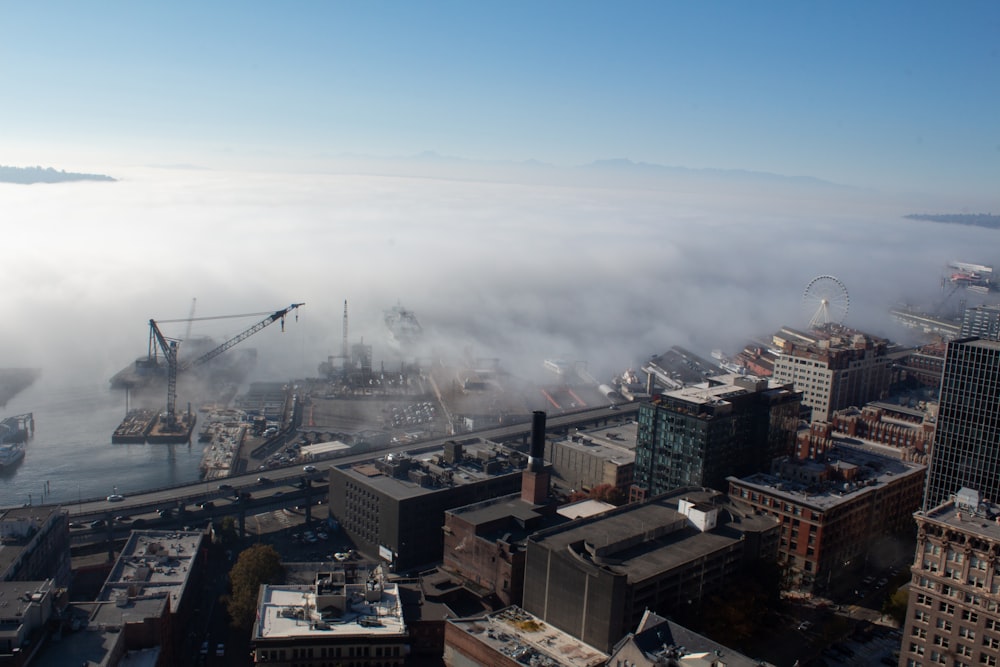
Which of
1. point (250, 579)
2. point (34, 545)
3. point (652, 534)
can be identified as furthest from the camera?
point (250, 579)

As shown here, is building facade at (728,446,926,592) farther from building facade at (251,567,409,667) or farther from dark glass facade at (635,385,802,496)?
building facade at (251,567,409,667)

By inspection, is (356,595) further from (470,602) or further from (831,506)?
(831,506)

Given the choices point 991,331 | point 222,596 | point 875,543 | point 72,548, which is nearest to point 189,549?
point 222,596

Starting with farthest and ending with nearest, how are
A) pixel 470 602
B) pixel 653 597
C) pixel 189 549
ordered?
pixel 189 549 < pixel 470 602 < pixel 653 597

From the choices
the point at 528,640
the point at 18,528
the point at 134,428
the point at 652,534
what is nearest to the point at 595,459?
the point at 652,534

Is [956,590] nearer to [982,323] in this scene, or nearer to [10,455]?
[10,455]

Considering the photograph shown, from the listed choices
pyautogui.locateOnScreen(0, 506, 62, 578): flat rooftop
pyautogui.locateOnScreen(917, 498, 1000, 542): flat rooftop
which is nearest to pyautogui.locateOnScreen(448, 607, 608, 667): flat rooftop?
pyautogui.locateOnScreen(917, 498, 1000, 542): flat rooftop

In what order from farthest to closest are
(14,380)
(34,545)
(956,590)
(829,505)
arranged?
(14,380) → (829,505) → (34,545) → (956,590)
